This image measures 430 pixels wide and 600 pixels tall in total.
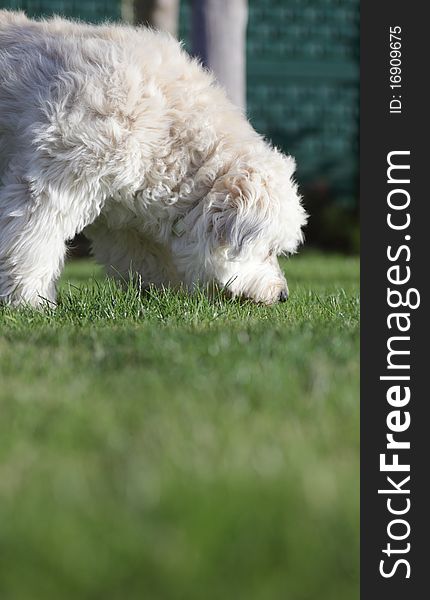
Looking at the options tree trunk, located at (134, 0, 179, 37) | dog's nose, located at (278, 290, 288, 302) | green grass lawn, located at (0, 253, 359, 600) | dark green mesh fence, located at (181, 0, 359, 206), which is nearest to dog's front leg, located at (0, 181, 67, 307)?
green grass lawn, located at (0, 253, 359, 600)

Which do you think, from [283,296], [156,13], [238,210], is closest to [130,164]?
[238,210]

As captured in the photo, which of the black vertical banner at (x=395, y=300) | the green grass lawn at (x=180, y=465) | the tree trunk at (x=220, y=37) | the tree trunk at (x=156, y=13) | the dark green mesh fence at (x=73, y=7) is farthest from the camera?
the dark green mesh fence at (x=73, y=7)

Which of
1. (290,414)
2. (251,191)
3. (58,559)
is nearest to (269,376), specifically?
(290,414)

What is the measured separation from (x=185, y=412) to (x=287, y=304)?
2634mm

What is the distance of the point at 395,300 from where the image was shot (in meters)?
3.46

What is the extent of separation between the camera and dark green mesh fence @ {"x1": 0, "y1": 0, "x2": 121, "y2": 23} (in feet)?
42.5

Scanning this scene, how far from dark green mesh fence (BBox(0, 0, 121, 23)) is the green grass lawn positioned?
33.5 ft

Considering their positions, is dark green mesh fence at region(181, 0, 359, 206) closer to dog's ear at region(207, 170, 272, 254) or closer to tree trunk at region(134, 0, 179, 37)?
tree trunk at region(134, 0, 179, 37)

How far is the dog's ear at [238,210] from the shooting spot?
483 cm

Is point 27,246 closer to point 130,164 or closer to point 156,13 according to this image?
point 130,164

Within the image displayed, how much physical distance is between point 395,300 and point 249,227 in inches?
59.4

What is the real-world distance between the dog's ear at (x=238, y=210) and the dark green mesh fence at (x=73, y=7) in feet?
28.8

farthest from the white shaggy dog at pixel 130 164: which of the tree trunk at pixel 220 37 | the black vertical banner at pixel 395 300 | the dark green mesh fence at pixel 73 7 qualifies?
the dark green mesh fence at pixel 73 7

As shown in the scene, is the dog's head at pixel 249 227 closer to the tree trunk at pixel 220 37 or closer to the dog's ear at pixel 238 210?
the dog's ear at pixel 238 210
